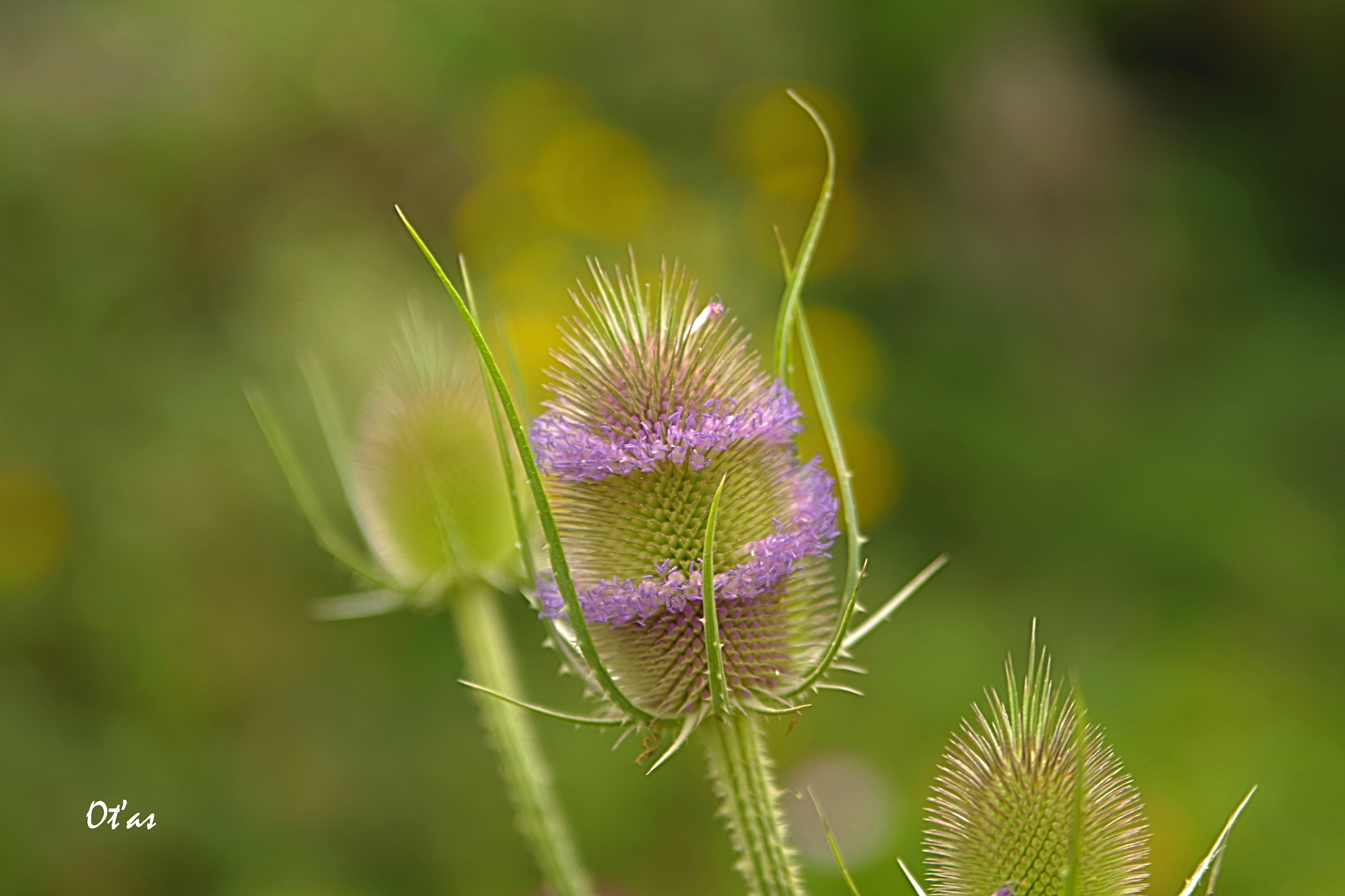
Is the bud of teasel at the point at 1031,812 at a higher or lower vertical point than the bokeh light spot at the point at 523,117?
→ lower

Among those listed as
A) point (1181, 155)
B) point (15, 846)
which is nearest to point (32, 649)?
point (15, 846)

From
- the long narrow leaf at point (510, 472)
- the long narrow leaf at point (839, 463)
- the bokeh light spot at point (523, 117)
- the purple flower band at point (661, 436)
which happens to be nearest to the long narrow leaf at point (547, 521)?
the long narrow leaf at point (510, 472)

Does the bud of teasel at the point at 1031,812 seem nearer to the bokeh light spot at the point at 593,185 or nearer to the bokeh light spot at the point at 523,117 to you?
the bokeh light spot at the point at 593,185

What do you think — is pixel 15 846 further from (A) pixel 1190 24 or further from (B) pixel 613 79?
(A) pixel 1190 24

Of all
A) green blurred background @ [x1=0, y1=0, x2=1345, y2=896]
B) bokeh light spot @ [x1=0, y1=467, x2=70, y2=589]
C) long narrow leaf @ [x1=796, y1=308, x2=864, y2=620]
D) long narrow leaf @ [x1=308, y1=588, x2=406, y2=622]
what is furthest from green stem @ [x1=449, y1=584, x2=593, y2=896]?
bokeh light spot @ [x1=0, y1=467, x2=70, y2=589]

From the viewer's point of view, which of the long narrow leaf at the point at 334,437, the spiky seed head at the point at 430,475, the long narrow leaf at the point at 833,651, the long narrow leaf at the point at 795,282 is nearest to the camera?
the long narrow leaf at the point at 833,651

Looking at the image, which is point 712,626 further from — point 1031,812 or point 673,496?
point 1031,812

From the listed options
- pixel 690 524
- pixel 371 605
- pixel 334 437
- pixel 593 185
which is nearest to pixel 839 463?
pixel 690 524
